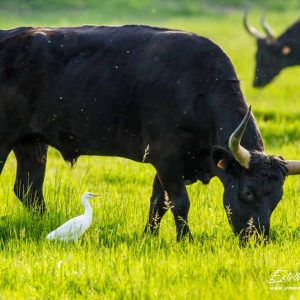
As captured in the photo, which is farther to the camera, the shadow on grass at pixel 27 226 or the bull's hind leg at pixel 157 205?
the bull's hind leg at pixel 157 205

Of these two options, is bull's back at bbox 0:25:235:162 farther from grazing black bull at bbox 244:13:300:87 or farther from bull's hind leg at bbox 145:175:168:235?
grazing black bull at bbox 244:13:300:87

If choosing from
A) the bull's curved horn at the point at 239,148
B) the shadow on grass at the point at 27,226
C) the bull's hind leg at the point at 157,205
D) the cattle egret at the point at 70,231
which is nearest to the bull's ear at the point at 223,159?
the bull's curved horn at the point at 239,148

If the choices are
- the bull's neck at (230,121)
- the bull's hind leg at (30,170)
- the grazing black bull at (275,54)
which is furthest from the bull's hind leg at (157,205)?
the grazing black bull at (275,54)

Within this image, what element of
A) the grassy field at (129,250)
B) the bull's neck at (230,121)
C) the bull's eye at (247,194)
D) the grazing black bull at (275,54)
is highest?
the grazing black bull at (275,54)

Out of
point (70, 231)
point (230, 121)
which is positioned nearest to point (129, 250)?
point (70, 231)

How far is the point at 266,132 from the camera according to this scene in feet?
46.0

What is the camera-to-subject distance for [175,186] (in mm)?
7773

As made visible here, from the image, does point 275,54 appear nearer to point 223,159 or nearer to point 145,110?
point 145,110

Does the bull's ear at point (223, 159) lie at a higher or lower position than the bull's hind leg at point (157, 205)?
higher

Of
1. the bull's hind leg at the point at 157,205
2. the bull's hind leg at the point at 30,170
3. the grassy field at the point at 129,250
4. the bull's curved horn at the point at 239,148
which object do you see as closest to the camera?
the grassy field at the point at 129,250

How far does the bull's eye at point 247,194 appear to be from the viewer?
7137 mm

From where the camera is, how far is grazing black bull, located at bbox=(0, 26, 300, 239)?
7285 millimetres

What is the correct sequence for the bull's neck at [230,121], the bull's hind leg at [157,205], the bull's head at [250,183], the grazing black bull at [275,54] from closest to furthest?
the bull's head at [250,183], the bull's neck at [230,121], the bull's hind leg at [157,205], the grazing black bull at [275,54]

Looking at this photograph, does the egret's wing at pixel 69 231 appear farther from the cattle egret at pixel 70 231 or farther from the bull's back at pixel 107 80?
the bull's back at pixel 107 80
